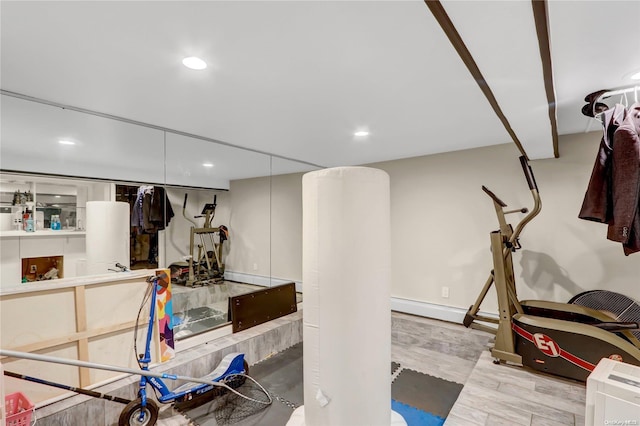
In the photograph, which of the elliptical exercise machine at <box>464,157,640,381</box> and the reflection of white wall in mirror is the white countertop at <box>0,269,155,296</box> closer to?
the reflection of white wall in mirror

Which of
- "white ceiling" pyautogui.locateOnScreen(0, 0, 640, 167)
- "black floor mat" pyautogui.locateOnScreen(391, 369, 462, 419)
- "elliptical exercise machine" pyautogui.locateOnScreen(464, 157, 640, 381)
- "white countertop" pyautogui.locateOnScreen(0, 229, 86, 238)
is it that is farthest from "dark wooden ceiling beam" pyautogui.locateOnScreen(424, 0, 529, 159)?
"white countertop" pyautogui.locateOnScreen(0, 229, 86, 238)

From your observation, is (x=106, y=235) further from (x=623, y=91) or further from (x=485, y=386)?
(x=623, y=91)

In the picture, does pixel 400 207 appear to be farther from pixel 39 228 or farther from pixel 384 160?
pixel 39 228

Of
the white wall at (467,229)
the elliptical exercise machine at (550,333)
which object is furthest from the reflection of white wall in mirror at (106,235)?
the elliptical exercise machine at (550,333)

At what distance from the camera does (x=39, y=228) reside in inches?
84.6

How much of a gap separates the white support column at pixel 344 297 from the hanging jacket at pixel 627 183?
145cm

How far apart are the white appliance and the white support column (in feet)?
3.88

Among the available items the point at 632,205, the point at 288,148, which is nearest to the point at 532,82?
the point at 632,205

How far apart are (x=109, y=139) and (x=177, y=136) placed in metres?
0.57

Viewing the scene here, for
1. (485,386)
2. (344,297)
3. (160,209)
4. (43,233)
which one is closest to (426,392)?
(485,386)

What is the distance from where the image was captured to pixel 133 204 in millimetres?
2574

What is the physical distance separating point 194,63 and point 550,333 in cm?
320

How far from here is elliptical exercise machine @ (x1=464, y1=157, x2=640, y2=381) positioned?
7.17 feet

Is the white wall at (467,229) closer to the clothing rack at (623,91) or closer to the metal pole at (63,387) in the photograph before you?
the clothing rack at (623,91)
